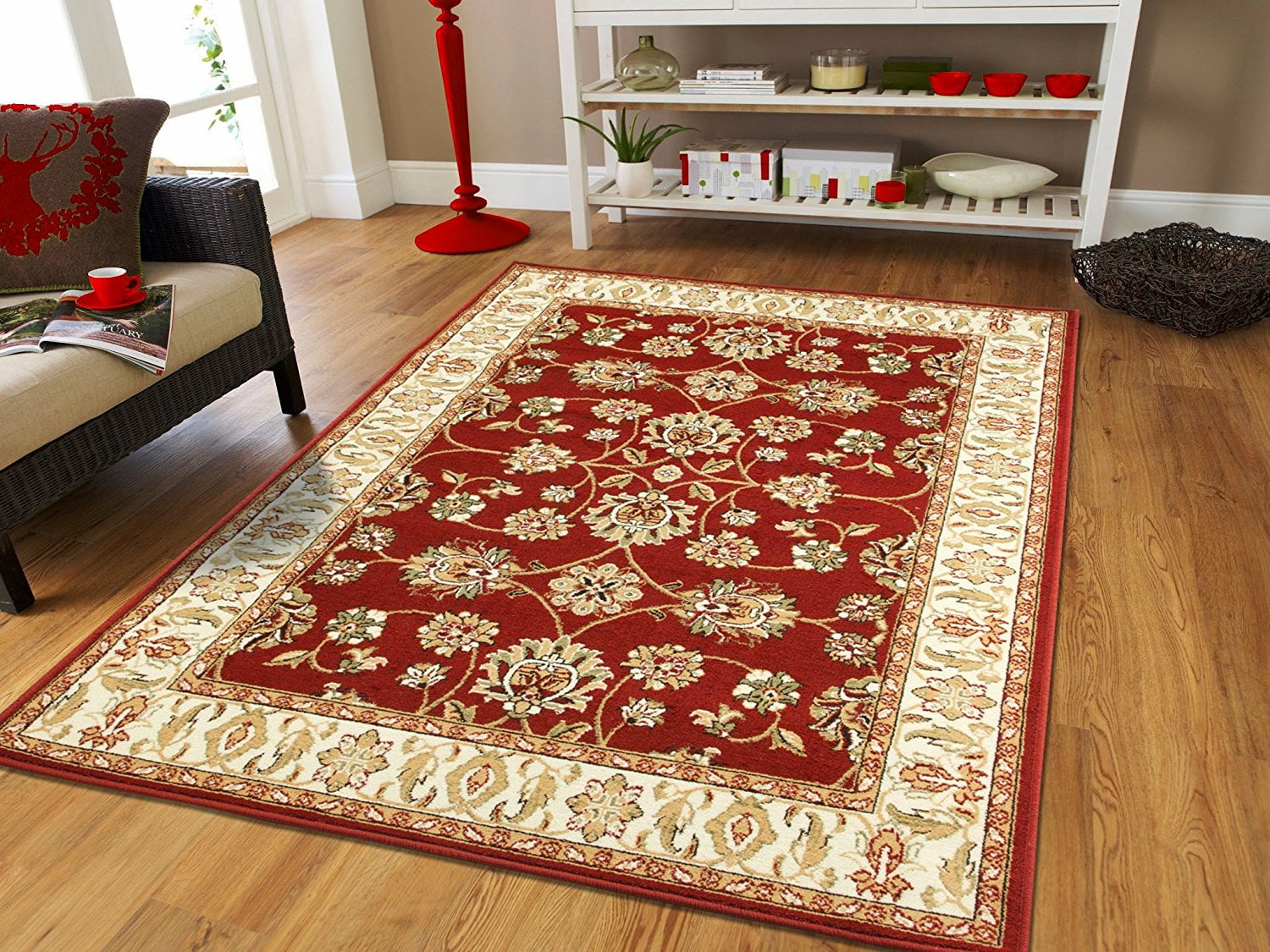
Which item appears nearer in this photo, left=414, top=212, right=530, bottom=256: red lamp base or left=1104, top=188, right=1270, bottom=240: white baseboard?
left=1104, top=188, right=1270, bottom=240: white baseboard

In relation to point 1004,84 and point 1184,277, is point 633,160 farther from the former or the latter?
point 1184,277

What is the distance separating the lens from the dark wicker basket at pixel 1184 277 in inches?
115

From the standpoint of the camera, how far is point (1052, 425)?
2.56m

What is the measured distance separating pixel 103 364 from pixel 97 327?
102 millimetres

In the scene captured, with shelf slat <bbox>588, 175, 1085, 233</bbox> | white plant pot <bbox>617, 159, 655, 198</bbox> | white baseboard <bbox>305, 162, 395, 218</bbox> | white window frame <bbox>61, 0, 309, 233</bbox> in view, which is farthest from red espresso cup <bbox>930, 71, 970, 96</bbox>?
white window frame <bbox>61, 0, 309, 233</bbox>

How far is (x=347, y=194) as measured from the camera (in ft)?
14.4

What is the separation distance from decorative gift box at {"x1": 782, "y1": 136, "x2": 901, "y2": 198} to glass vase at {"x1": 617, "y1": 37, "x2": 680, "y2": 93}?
48cm

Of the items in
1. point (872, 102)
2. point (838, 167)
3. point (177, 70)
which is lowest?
point (838, 167)

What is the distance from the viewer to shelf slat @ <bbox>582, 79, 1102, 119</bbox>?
323cm

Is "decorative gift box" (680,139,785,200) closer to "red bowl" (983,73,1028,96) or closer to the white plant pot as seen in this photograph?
the white plant pot

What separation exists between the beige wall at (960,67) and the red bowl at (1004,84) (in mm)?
380

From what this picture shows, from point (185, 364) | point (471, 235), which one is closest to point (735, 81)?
point (471, 235)

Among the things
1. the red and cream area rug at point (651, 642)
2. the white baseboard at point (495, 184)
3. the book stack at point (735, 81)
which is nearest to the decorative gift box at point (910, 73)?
the book stack at point (735, 81)

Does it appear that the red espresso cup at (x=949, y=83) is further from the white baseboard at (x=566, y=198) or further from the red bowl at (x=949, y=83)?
the white baseboard at (x=566, y=198)
